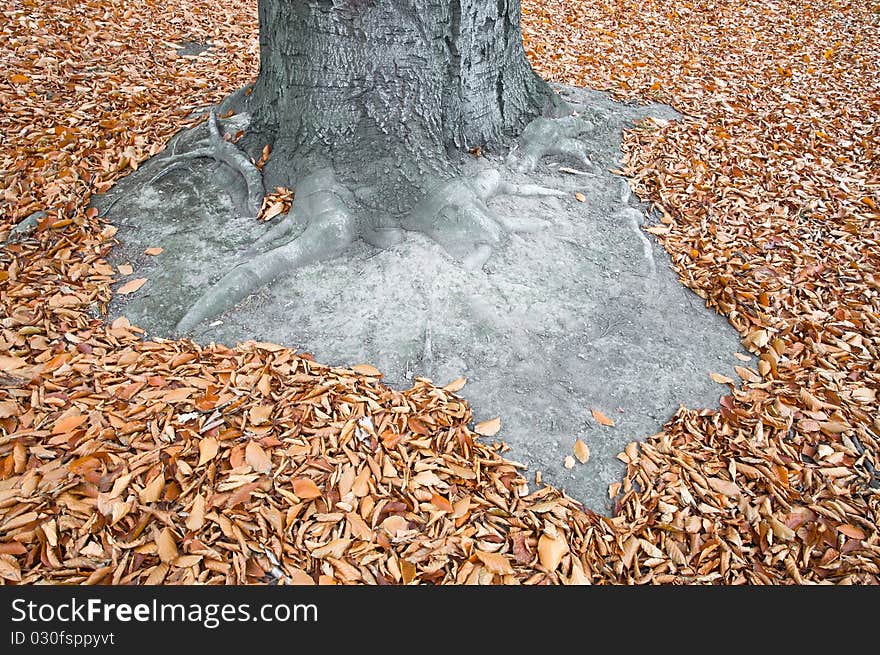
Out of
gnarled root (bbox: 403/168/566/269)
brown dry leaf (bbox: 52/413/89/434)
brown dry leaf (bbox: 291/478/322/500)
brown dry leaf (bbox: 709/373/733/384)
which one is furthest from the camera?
gnarled root (bbox: 403/168/566/269)

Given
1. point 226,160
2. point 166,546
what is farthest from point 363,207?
point 166,546

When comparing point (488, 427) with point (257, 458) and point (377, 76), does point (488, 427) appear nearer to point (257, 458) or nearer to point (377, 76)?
point (257, 458)

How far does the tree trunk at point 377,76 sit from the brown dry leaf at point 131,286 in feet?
3.37

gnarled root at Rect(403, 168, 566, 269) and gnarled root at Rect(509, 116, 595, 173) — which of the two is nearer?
gnarled root at Rect(403, 168, 566, 269)

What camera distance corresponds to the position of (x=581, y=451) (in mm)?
2516

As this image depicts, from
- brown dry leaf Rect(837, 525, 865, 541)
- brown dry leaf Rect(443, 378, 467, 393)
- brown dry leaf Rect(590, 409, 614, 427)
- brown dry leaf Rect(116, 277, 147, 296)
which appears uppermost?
brown dry leaf Rect(116, 277, 147, 296)

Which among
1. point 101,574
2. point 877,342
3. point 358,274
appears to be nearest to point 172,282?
point 358,274

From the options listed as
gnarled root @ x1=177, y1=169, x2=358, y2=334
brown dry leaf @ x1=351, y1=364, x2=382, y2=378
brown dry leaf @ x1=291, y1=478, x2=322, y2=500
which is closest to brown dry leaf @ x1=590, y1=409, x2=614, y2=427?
brown dry leaf @ x1=351, y1=364, x2=382, y2=378

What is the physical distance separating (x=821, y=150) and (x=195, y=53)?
227 inches

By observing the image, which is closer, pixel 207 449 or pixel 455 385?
pixel 207 449

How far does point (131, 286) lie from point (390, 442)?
1672 mm

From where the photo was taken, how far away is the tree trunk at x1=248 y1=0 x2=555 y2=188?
316cm

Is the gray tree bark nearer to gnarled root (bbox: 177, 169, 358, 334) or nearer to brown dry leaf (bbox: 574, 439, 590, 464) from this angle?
gnarled root (bbox: 177, 169, 358, 334)

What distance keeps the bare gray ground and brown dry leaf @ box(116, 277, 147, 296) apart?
5 centimetres
